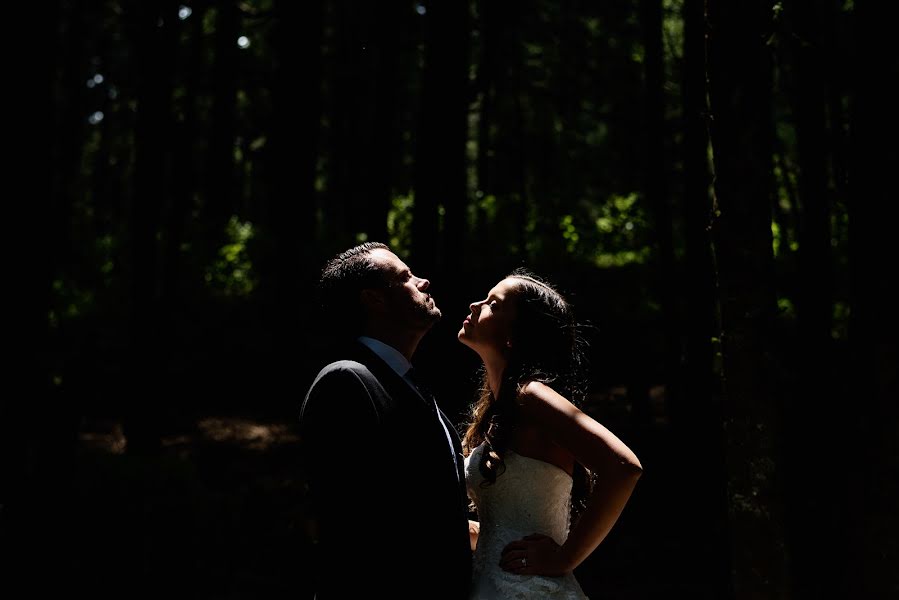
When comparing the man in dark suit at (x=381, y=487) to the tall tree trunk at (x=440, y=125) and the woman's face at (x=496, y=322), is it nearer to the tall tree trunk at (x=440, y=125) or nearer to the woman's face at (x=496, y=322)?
the woman's face at (x=496, y=322)

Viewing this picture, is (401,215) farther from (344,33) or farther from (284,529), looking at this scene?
(284,529)

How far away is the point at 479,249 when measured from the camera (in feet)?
59.1

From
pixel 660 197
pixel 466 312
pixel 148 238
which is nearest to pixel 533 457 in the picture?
pixel 466 312

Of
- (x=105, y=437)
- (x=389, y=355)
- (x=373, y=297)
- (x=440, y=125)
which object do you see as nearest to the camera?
(x=389, y=355)

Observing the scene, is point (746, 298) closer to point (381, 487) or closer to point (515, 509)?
point (515, 509)

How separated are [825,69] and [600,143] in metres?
24.2

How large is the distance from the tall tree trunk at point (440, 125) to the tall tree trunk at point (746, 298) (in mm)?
3923

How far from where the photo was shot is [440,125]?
8430 millimetres

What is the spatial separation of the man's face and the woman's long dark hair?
0.35 m

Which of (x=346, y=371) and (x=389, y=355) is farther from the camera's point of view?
(x=389, y=355)

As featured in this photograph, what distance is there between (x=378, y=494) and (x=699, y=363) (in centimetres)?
638

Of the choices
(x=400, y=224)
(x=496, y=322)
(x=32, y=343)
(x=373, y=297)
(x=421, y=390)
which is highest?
(x=400, y=224)

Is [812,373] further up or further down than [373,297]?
further down

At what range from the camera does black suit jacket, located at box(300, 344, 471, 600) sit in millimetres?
2885
